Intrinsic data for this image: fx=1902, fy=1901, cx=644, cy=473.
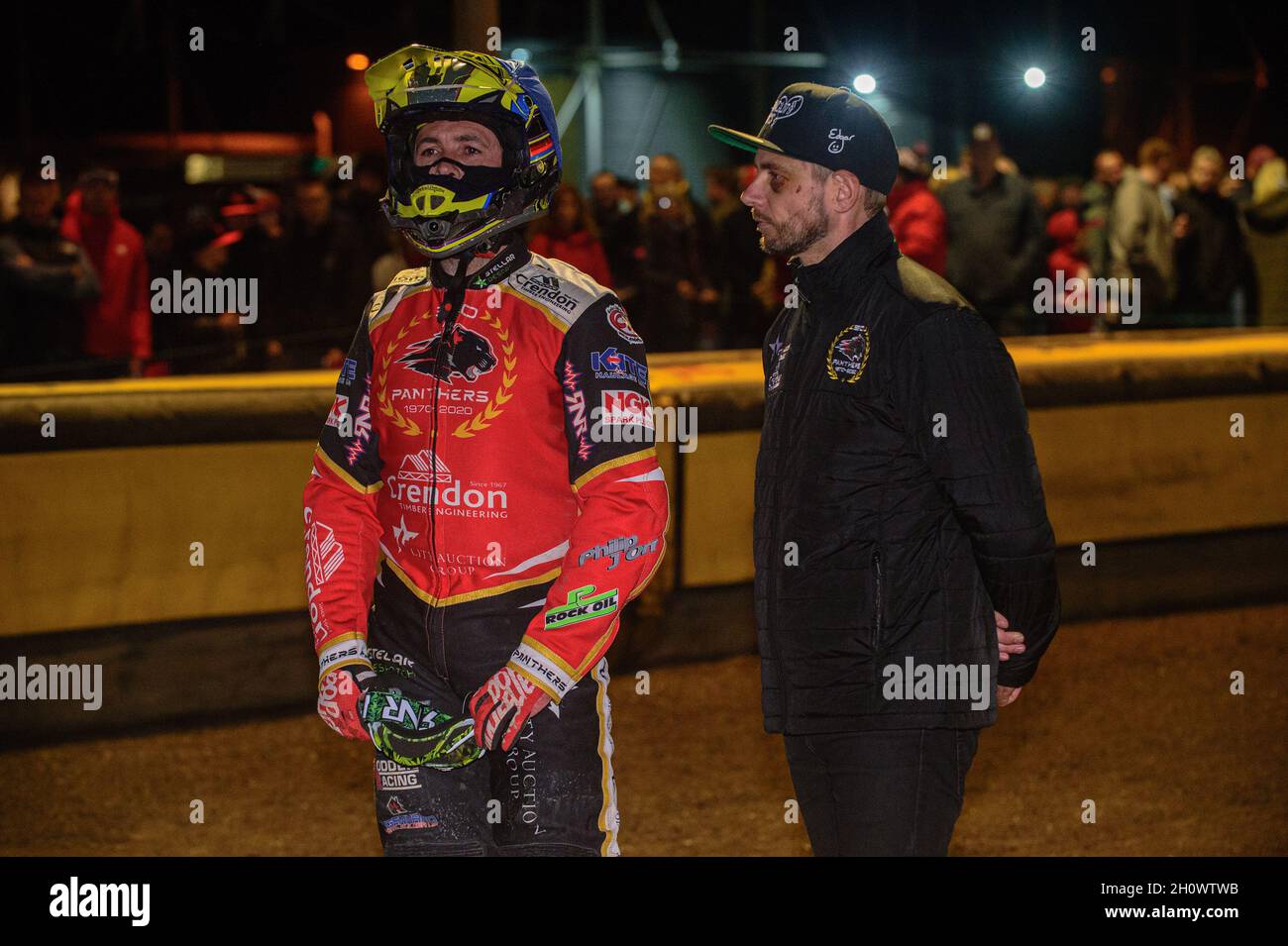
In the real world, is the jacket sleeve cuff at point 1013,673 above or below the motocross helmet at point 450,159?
below

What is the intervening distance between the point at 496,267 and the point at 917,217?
30.8 feet

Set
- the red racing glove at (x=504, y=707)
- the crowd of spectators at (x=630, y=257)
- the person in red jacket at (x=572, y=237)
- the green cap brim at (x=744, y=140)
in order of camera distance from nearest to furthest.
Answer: the red racing glove at (x=504, y=707), the green cap brim at (x=744, y=140), the crowd of spectators at (x=630, y=257), the person in red jacket at (x=572, y=237)

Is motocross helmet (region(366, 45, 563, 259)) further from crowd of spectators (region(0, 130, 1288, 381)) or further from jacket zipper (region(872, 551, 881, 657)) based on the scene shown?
crowd of spectators (region(0, 130, 1288, 381))

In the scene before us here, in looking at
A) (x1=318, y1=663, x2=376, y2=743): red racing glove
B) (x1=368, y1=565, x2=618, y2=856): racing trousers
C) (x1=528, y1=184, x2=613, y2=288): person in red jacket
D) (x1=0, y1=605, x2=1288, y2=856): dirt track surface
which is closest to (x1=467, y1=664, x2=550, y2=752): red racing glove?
(x1=368, y1=565, x2=618, y2=856): racing trousers

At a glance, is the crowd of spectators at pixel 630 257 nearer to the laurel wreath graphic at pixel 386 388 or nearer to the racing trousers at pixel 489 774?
the laurel wreath graphic at pixel 386 388

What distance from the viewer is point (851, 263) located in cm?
413

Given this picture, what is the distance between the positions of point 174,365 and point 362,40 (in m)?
13.2

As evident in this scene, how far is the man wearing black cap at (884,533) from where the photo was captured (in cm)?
400

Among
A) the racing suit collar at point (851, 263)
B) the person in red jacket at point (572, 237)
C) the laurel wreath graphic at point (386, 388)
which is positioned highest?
the person in red jacket at point (572, 237)

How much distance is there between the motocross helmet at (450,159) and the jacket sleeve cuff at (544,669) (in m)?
0.89

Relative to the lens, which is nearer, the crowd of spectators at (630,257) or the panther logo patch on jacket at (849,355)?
the panther logo patch on jacket at (849,355)
